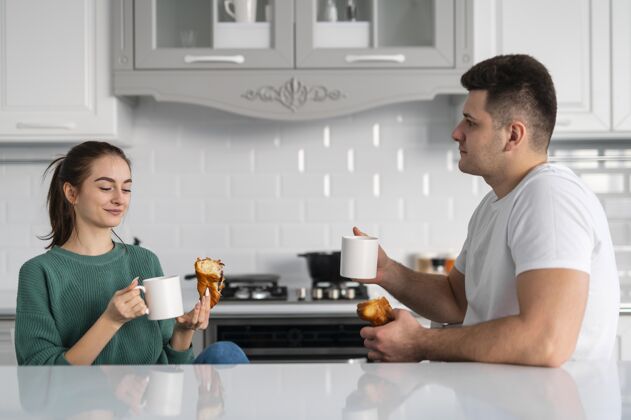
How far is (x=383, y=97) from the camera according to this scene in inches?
117

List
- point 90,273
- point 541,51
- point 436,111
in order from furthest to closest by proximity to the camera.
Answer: point 436,111
point 541,51
point 90,273

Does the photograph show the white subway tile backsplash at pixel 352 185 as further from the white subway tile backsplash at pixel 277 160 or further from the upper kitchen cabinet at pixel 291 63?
the upper kitchen cabinet at pixel 291 63

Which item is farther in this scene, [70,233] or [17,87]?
[17,87]

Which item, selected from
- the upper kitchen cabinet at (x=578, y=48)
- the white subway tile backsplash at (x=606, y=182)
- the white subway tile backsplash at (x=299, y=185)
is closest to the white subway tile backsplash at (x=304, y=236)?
the white subway tile backsplash at (x=299, y=185)

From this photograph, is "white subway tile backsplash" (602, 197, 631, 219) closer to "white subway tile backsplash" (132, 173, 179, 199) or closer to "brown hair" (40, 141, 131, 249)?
"white subway tile backsplash" (132, 173, 179, 199)

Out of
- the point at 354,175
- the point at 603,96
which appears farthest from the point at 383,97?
the point at 603,96

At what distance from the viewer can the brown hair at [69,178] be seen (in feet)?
6.08

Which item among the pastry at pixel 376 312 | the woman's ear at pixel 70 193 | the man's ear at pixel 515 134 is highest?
the man's ear at pixel 515 134

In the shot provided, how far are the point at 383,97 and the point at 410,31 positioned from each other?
303mm

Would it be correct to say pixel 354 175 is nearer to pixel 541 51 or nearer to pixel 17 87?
pixel 541 51

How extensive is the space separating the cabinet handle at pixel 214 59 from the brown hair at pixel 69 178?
3.78ft

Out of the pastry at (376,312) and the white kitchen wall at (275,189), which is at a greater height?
the white kitchen wall at (275,189)

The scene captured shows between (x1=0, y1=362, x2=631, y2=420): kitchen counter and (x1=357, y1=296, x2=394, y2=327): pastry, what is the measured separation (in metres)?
0.25

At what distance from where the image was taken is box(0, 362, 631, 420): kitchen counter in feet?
3.27
